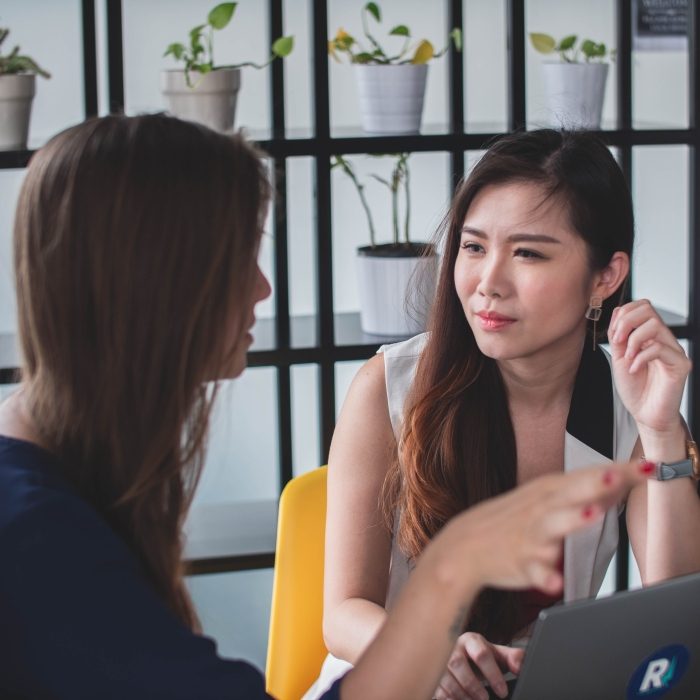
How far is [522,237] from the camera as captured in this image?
5.92 feet

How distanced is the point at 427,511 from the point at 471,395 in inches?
8.3

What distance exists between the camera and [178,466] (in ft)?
3.72

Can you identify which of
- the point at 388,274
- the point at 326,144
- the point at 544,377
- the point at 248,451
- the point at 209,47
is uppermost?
the point at 209,47

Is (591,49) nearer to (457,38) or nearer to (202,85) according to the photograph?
(457,38)

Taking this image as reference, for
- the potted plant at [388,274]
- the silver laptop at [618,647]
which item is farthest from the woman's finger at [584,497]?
the potted plant at [388,274]

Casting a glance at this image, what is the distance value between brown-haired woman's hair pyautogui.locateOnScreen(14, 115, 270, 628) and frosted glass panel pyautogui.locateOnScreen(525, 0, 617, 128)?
2023mm

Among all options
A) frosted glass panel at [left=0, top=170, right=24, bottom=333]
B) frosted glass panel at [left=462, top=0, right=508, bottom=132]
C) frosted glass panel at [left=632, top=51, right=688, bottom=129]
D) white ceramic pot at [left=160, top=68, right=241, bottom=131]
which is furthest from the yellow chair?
frosted glass panel at [left=632, top=51, right=688, bottom=129]

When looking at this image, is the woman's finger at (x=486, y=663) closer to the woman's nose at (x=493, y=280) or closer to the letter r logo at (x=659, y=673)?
the letter r logo at (x=659, y=673)

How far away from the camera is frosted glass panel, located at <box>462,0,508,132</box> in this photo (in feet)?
9.73

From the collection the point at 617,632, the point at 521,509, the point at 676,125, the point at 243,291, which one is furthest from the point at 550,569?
the point at 676,125

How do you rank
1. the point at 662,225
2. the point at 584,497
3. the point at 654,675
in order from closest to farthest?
1. the point at 584,497
2. the point at 654,675
3. the point at 662,225

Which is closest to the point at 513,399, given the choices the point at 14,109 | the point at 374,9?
the point at 374,9

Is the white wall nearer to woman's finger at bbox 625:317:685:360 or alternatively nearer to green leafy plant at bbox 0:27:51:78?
green leafy plant at bbox 0:27:51:78

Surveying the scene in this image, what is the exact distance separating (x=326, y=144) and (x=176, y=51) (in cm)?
38
